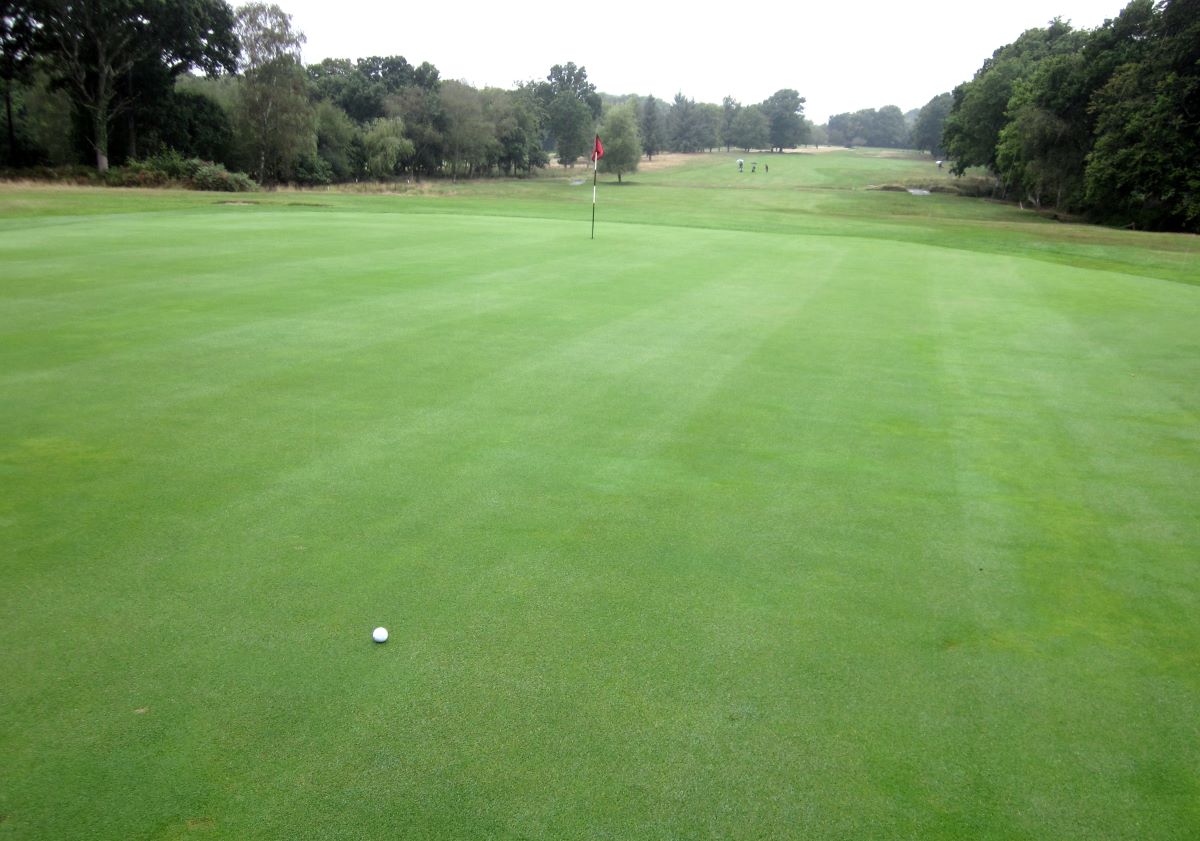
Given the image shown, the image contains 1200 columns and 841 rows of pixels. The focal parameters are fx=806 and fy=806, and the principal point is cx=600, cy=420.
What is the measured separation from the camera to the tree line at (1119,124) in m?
36.3

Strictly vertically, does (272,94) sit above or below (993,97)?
below

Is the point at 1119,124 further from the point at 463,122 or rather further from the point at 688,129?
the point at 688,129

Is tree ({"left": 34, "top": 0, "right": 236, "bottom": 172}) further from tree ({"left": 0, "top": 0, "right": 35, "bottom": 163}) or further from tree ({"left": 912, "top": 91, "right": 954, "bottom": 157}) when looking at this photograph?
tree ({"left": 912, "top": 91, "right": 954, "bottom": 157})

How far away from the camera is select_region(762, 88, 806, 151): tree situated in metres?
149

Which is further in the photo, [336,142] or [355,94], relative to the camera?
[355,94]

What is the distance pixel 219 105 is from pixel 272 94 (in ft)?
17.1

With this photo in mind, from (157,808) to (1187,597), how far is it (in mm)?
5433

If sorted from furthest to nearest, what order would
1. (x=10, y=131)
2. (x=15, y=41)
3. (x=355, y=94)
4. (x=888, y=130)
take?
(x=888, y=130), (x=355, y=94), (x=10, y=131), (x=15, y=41)

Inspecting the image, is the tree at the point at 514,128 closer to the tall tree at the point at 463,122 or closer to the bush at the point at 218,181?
the tall tree at the point at 463,122

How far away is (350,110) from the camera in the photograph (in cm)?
7562

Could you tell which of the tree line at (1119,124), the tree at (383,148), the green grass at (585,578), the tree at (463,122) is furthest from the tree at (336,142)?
the green grass at (585,578)

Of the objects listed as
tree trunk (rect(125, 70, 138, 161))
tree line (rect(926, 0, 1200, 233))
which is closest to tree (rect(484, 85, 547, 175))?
tree trunk (rect(125, 70, 138, 161))

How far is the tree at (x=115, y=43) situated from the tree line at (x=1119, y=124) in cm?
4643

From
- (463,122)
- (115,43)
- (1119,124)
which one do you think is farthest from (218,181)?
(1119,124)
